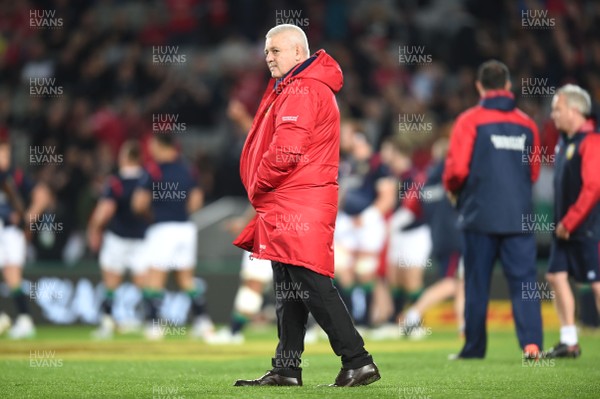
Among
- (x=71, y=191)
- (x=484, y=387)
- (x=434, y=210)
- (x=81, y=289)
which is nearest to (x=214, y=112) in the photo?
(x=71, y=191)

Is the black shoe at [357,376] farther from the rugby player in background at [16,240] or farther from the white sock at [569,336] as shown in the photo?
the rugby player in background at [16,240]

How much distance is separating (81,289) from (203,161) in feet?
12.7

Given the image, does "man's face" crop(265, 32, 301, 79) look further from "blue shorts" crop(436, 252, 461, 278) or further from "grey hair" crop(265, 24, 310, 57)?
"blue shorts" crop(436, 252, 461, 278)

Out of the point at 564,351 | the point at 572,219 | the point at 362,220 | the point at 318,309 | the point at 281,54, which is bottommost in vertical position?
the point at 564,351

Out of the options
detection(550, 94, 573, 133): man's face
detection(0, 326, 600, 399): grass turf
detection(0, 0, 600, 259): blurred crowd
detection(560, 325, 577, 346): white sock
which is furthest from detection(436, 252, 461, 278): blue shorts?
detection(550, 94, 573, 133): man's face

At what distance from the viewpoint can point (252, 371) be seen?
34.2 ft

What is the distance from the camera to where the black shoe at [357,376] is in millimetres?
8406

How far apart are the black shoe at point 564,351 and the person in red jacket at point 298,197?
11.9 feet

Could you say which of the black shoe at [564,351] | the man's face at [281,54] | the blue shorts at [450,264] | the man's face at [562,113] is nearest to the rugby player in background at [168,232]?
the blue shorts at [450,264]

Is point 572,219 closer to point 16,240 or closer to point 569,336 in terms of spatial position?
point 569,336

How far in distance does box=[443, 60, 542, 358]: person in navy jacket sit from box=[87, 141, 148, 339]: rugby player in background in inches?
272

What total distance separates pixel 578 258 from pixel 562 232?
0.41 metres

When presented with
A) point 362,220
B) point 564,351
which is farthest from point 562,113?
point 362,220

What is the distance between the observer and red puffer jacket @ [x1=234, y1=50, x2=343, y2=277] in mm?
8250
